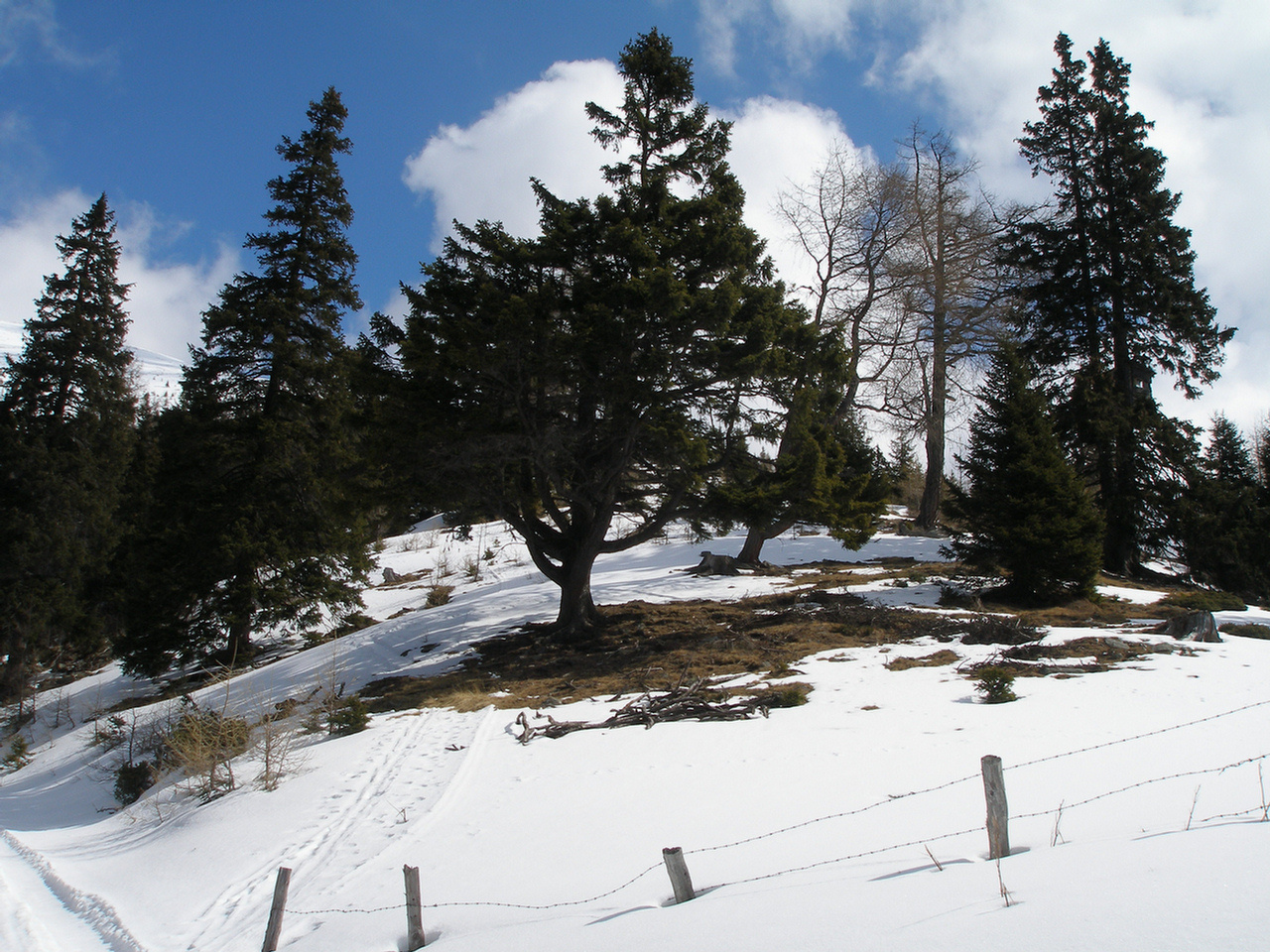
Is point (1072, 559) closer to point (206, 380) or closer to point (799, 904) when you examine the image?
point (799, 904)

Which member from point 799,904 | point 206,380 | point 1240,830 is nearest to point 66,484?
point 206,380

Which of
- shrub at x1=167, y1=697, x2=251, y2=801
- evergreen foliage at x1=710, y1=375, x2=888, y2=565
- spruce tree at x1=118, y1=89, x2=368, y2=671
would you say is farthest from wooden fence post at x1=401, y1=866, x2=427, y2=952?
spruce tree at x1=118, y1=89, x2=368, y2=671

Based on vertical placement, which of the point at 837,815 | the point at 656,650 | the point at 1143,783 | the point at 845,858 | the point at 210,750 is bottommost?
the point at 210,750

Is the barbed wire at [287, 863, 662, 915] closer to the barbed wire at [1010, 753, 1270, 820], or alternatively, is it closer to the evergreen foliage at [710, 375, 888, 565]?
the barbed wire at [1010, 753, 1270, 820]

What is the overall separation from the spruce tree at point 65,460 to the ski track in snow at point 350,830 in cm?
1631

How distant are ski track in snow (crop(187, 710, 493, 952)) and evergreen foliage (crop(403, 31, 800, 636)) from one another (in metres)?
4.79

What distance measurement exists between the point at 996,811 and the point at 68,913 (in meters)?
7.88

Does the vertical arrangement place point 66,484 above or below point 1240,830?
above

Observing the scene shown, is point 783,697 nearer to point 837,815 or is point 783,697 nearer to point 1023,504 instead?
point 837,815

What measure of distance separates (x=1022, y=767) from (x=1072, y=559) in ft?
32.9

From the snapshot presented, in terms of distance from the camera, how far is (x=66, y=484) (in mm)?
19797

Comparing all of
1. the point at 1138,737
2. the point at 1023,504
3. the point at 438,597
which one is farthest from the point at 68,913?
the point at 1023,504

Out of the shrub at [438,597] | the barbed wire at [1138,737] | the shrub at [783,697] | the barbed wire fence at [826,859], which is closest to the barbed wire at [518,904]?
the barbed wire fence at [826,859]

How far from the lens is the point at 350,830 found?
6.77 m
